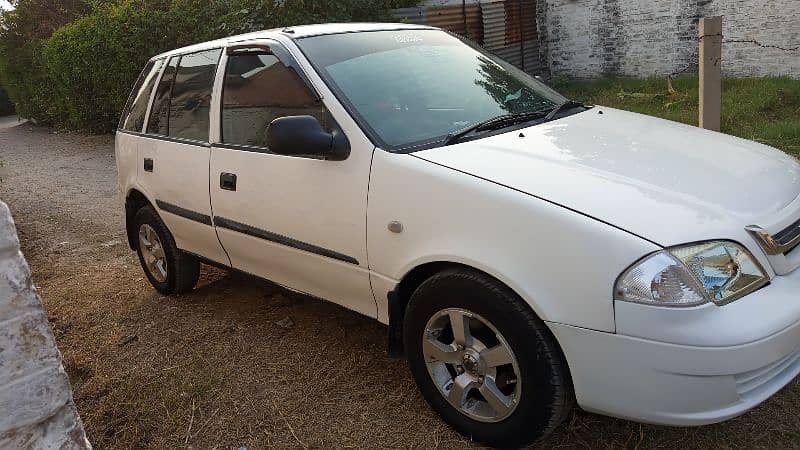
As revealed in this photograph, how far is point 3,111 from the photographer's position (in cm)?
2723

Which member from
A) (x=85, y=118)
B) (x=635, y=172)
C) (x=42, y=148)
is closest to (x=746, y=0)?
(x=635, y=172)

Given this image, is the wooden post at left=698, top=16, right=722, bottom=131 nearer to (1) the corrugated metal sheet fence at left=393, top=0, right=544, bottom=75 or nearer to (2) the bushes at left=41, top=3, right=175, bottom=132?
(1) the corrugated metal sheet fence at left=393, top=0, right=544, bottom=75

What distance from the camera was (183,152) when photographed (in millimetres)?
4043

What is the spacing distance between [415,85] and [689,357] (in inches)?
72.8

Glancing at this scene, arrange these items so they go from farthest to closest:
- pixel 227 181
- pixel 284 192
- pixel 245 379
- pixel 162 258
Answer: pixel 162 258 < pixel 227 181 < pixel 245 379 < pixel 284 192

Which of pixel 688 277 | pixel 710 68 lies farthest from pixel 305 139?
pixel 710 68

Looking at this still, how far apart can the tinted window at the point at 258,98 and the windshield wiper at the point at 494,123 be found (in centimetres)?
61

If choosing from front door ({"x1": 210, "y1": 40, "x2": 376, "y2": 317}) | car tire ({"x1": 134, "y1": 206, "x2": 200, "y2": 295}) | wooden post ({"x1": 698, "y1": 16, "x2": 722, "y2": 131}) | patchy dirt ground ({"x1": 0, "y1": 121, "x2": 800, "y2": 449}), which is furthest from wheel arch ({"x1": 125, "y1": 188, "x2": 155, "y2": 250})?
wooden post ({"x1": 698, "y1": 16, "x2": 722, "y2": 131})

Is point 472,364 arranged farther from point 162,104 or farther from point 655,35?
point 655,35

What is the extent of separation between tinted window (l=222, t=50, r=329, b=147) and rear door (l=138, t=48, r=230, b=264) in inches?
7.9


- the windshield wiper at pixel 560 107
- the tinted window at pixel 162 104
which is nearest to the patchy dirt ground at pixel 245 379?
the tinted window at pixel 162 104

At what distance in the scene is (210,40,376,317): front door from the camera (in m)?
3.01

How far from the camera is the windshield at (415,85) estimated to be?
3.06m

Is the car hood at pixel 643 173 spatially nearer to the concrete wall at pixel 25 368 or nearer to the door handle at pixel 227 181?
the door handle at pixel 227 181
